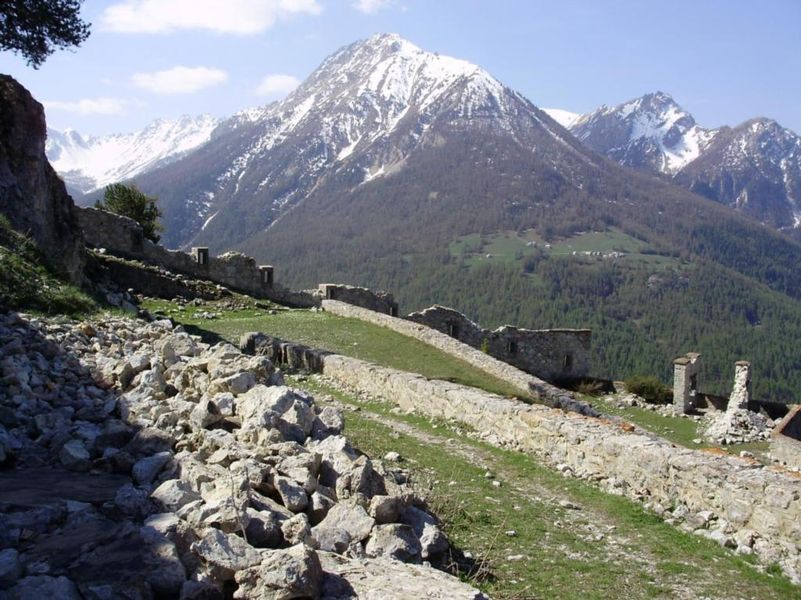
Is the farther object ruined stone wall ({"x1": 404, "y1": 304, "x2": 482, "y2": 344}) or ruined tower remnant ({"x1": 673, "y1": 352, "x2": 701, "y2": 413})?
ruined stone wall ({"x1": 404, "y1": 304, "x2": 482, "y2": 344})

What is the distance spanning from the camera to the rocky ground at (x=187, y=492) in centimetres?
499

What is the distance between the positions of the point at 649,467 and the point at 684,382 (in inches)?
980

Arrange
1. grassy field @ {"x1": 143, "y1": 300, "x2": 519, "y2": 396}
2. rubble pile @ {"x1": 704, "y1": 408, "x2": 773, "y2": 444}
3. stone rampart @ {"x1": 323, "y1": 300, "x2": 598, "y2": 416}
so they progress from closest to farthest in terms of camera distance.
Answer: stone rampart @ {"x1": 323, "y1": 300, "x2": 598, "y2": 416} → grassy field @ {"x1": 143, "y1": 300, "x2": 519, "y2": 396} → rubble pile @ {"x1": 704, "y1": 408, "x2": 773, "y2": 444}

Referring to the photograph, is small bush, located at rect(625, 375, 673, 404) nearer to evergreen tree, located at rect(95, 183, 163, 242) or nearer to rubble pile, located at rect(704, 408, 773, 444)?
rubble pile, located at rect(704, 408, 773, 444)

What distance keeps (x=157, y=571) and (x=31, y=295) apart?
11.8 meters

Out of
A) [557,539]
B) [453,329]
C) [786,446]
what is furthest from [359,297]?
[557,539]

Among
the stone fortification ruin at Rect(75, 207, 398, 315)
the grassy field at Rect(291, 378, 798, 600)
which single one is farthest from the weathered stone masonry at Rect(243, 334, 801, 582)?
the stone fortification ruin at Rect(75, 207, 398, 315)

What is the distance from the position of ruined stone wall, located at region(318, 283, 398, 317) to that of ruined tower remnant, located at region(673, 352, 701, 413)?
15.8m

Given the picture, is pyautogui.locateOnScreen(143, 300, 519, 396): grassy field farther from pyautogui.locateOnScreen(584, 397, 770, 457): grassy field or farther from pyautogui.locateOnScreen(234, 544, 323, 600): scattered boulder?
pyautogui.locateOnScreen(234, 544, 323, 600): scattered boulder

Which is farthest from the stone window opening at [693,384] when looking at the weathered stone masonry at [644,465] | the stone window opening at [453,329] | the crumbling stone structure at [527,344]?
the weathered stone masonry at [644,465]

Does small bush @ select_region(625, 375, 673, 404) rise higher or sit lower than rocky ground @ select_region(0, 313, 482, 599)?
lower

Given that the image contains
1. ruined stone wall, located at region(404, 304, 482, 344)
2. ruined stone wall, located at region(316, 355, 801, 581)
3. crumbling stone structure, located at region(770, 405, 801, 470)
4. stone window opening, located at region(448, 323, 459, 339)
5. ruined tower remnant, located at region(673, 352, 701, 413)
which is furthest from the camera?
stone window opening, located at region(448, 323, 459, 339)

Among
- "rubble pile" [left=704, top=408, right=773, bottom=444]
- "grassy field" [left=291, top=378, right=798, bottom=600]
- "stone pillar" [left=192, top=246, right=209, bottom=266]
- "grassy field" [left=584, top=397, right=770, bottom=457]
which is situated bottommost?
"grassy field" [left=584, top=397, right=770, bottom=457]

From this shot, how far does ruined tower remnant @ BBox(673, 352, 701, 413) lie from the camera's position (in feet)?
113
